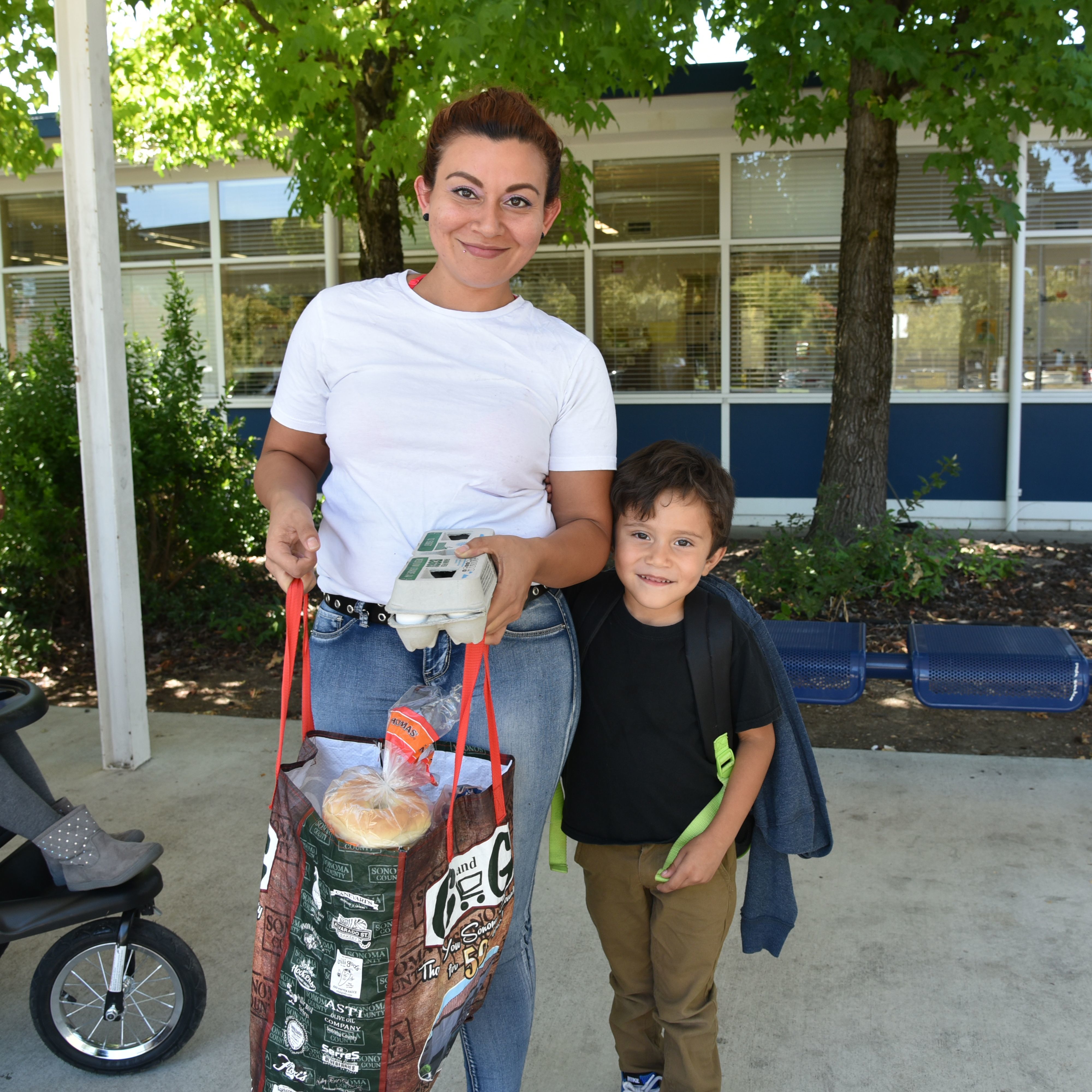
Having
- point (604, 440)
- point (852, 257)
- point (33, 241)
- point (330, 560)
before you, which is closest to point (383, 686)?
point (330, 560)

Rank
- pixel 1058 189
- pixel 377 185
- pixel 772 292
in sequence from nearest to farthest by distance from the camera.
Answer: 1. pixel 377 185
2. pixel 1058 189
3. pixel 772 292

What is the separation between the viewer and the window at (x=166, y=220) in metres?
10.4

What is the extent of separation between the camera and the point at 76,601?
20.2 feet

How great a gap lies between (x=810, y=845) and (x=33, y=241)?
11183mm

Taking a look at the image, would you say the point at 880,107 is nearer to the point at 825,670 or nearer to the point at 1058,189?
the point at 1058,189

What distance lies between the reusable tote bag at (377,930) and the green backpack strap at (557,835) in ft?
1.82

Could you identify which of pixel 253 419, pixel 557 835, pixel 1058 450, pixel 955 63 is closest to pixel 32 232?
pixel 253 419

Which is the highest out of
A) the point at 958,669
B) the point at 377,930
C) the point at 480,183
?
the point at 480,183

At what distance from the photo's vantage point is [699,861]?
1954 millimetres

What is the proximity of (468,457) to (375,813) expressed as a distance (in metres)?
0.58

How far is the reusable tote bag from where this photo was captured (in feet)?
4.76

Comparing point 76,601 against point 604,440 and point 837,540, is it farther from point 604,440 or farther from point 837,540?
point 604,440

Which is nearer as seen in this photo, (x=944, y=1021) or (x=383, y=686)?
(x=383, y=686)

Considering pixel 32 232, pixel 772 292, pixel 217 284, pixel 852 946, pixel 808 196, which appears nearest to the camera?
pixel 852 946
